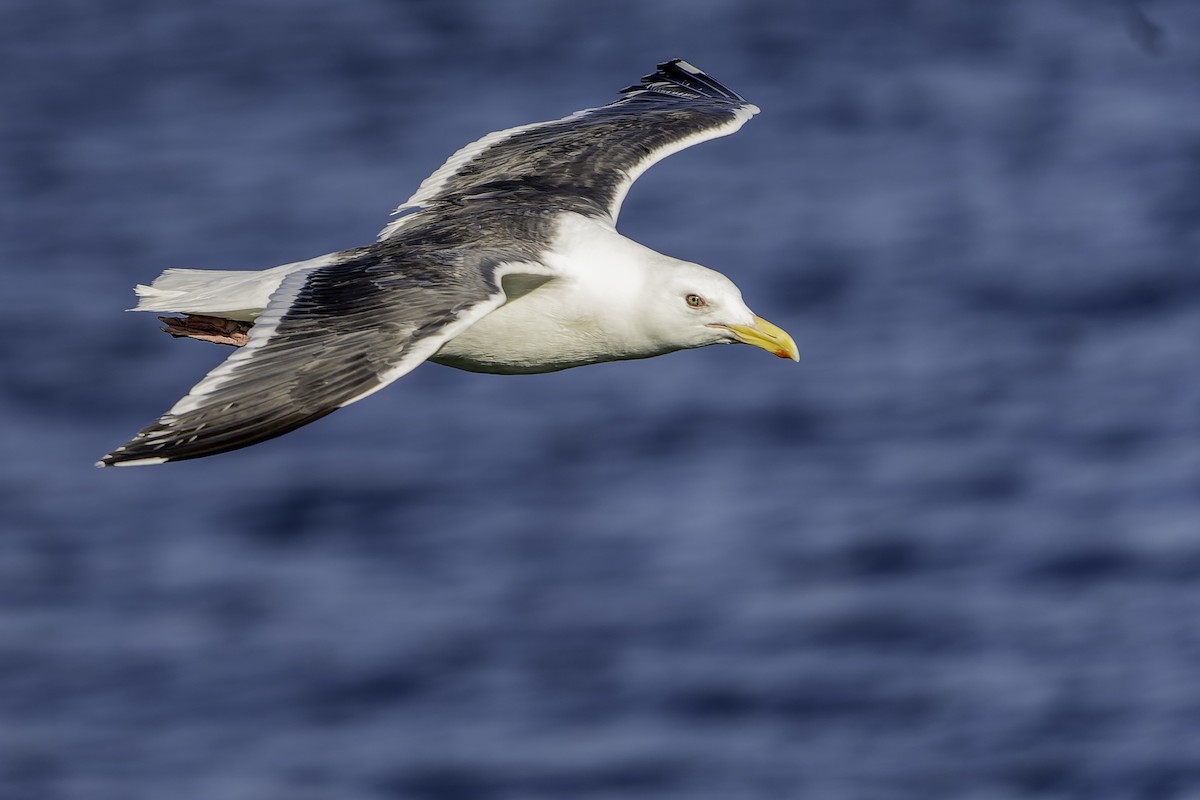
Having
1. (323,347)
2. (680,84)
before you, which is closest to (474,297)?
(323,347)

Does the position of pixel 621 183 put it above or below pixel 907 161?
below

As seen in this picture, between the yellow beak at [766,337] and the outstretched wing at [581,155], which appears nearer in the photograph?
the yellow beak at [766,337]

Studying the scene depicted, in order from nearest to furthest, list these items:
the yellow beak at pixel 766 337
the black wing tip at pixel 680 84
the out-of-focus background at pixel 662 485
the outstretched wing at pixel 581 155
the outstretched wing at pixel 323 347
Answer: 1. the outstretched wing at pixel 323 347
2. the yellow beak at pixel 766 337
3. the outstretched wing at pixel 581 155
4. the black wing tip at pixel 680 84
5. the out-of-focus background at pixel 662 485

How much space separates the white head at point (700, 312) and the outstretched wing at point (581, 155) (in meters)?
1.07

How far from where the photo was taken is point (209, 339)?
12.7m

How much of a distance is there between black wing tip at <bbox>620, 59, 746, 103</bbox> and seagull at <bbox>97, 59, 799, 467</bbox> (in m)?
0.95

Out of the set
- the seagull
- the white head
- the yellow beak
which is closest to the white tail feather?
the seagull

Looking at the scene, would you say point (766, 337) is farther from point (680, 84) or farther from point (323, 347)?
point (680, 84)

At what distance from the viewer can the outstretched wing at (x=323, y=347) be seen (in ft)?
32.8

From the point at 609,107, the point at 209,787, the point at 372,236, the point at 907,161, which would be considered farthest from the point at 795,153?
the point at 609,107

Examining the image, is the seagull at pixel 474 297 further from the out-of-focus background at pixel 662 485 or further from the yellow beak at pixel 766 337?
the out-of-focus background at pixel 662 485

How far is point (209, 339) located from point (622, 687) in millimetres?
13090

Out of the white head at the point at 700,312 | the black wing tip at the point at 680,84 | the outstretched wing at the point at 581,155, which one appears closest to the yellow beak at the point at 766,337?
the white head at the point at 700,312

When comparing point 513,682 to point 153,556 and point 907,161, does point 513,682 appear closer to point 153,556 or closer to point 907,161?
point 153,556
